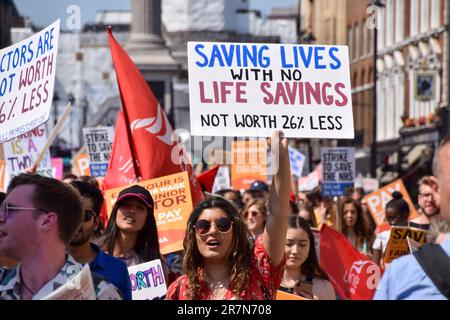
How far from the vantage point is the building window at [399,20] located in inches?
1810

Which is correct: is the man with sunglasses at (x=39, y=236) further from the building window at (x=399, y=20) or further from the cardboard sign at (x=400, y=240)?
the building window at (x=399, y=20)

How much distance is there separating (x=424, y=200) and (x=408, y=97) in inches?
1422

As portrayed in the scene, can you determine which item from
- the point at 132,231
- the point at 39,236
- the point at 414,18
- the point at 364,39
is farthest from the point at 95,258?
the point at 364,39

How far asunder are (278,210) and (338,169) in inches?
541

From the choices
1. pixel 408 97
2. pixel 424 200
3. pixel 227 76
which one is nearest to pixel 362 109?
pixel 408 97

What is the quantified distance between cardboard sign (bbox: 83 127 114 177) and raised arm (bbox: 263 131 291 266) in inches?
355

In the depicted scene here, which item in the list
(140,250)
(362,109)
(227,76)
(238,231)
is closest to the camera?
(238,231)

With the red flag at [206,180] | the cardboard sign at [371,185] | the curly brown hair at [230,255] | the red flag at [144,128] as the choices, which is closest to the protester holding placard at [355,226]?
the red flag at [206,180]

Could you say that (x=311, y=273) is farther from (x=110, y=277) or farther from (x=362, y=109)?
Answer: (x=362, y=109)

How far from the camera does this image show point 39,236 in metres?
4.16

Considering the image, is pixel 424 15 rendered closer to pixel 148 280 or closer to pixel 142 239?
pixel 142 239

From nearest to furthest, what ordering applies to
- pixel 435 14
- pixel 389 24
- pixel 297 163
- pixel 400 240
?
pixel 400 240 < pixel 297 163 < pixel 435 14 < pixel 389 24

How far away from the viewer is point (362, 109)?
5550 centimetres

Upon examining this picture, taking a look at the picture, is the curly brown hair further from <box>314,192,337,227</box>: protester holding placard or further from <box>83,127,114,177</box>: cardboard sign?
<box>83,127,114,177</box>: cardboard sign
